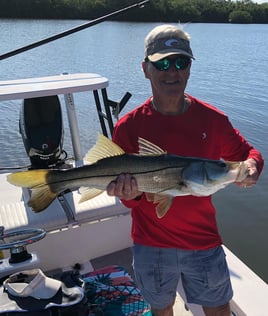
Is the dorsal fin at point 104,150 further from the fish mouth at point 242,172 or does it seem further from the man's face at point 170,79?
the fish mouth at point 242,172

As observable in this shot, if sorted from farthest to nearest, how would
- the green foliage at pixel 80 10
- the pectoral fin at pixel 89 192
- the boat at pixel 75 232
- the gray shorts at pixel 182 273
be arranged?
the green foliage at pixel 80 10 → the boat at pixel 75 232 → the gray shorts at pixel 182 273 → the pectoral fin at pixel 89 192

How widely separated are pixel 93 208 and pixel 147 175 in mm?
1686

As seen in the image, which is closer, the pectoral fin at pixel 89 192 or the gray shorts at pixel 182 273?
the pectoral fin at pixel 89 192

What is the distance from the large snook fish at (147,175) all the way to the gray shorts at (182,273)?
1.33 feet

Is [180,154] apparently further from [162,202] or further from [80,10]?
[80,10]

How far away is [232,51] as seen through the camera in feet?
82.9

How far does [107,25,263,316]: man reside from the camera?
2377 millimetres

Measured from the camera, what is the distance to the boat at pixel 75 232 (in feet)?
10.4

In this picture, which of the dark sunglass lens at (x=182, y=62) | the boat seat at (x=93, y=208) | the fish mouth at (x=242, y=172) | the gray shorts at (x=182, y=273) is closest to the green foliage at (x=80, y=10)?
the boat seat at (x=93, y=208)

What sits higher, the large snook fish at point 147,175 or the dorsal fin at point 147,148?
the dorsal fin at point 147,148

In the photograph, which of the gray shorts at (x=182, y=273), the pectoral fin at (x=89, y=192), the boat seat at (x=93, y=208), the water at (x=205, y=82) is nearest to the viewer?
the pectoral fin at (x=89, y=192)

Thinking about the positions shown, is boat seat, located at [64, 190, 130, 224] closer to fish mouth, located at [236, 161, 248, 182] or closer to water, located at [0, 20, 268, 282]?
water, located at [0, 20, 268, 282]

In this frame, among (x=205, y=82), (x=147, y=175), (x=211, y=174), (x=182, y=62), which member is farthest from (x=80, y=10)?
(x=211, y=174)

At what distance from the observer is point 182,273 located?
2.57 meters
